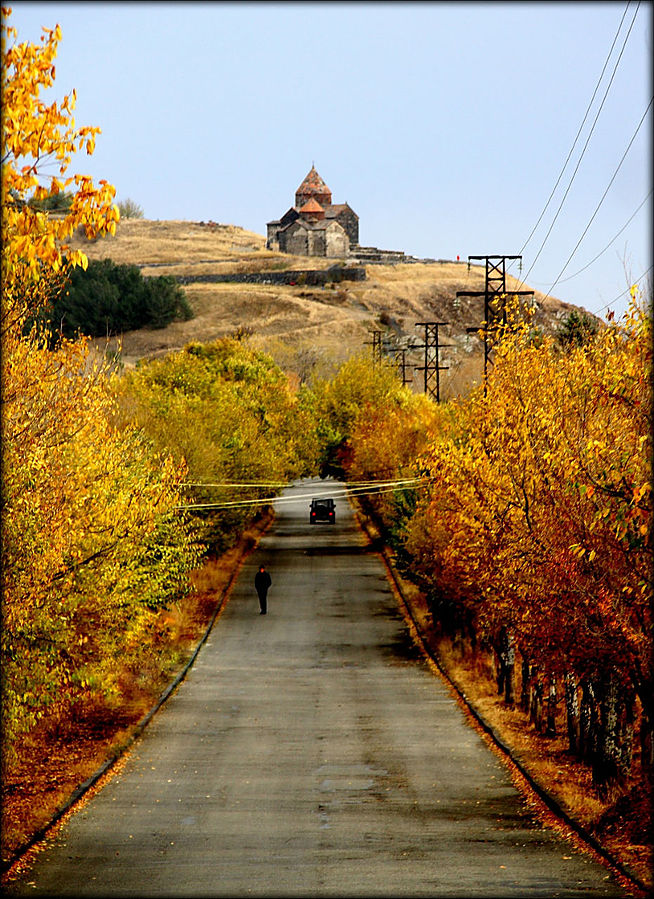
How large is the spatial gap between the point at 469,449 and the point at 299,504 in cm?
7091

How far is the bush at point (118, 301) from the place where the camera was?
442 feet

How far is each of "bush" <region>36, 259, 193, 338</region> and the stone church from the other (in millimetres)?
43500

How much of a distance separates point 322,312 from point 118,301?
25.3 metres

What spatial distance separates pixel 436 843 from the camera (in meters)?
15.1

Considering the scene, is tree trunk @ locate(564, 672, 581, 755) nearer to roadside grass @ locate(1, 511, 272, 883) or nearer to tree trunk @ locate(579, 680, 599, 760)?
tree trunk @ locate(579, 680, 599, 760)

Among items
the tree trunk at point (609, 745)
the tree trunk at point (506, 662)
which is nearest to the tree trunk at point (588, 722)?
the tree trunk at point (609, 745)

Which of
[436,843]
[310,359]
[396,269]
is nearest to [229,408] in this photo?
[436,843]

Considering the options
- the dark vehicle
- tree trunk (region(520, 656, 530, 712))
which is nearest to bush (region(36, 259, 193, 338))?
the dark vehicle

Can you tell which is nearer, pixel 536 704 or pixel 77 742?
pixel 77 742

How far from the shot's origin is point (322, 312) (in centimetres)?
14825

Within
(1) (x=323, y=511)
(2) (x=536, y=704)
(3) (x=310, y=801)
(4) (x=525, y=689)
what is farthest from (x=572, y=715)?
(1) (x=323, y=511)

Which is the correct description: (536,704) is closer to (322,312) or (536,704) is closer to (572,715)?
(572,715)

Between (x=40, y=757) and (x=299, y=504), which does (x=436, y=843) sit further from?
(x=299, y=504)

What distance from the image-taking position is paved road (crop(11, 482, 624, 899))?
1295cm
